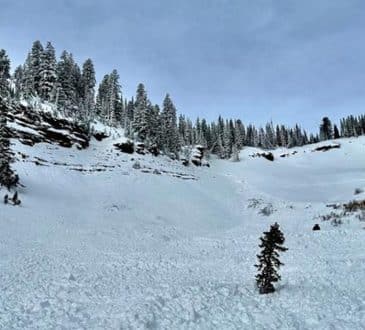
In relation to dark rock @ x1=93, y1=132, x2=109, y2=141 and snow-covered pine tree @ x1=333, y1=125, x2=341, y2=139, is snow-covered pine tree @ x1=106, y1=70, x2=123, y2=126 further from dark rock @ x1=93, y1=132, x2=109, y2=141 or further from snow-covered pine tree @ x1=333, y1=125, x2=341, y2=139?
snow-covered pine tree @ x1=333, y1=125, x2=341, y2=139

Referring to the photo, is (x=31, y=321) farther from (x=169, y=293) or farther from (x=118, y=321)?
(x=169, y=293)

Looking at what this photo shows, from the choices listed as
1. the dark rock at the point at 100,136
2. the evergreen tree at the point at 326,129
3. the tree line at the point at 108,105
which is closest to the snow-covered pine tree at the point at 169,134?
the tree line at the point at 108,105

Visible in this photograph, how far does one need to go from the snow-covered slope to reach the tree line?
28029mm

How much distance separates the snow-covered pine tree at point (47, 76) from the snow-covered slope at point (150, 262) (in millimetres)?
28125

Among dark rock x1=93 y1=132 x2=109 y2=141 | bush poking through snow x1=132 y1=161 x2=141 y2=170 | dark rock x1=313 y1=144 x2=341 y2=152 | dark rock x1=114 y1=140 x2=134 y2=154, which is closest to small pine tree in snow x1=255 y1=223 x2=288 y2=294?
bush poking through snow x1=132 y1=161 x2=141 y2=170

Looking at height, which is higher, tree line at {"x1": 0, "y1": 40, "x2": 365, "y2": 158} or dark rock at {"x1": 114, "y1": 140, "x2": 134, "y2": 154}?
tree line at {"x1": 0, "y1": 40, "x2": 365, "y2": 158}

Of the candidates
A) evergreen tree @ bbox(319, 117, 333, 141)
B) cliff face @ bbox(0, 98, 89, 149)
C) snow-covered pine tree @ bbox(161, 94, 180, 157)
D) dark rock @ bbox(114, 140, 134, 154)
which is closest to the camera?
cliff face @ bbox(0, 98, 89, 149)

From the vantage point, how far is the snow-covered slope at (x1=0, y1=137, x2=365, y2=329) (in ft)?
25.4

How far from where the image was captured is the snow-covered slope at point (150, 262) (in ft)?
25.4

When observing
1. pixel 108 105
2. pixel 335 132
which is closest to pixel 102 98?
pixel 108 105

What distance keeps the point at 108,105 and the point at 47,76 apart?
58.9ft

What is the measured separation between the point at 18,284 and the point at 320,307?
7.89 m

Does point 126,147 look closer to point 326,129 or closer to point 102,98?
point 102,98

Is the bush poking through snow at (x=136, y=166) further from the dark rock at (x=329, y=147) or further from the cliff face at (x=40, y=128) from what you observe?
the dark rock at (x=329, y=147)
